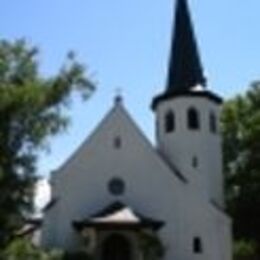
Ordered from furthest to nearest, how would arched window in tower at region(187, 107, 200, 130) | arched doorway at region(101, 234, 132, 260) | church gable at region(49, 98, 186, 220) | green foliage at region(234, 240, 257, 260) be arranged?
1. green foliage at region(234, 240, 257, 260)
2. arched window in tower at region(187, 107, 200, 130)
3. church gable at region(49, 98, 186, 220)
4. arched doorway at region(101, 234, 132, 260)

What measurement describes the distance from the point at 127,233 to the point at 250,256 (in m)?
9.78

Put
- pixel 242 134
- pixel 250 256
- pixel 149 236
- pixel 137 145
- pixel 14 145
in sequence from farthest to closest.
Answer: pixel 242 134 → pixel 250 256 → pixel 137 145 → pixel 149 236 → pixel 14 145

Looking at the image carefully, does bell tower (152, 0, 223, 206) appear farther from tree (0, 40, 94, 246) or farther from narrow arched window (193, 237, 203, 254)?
tree (0, 40, 94, 246)

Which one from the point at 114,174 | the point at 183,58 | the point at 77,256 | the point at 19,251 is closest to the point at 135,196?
the point at 114,174

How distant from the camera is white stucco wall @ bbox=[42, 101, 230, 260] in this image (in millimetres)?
32938

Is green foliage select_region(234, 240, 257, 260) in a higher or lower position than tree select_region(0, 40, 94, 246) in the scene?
lower

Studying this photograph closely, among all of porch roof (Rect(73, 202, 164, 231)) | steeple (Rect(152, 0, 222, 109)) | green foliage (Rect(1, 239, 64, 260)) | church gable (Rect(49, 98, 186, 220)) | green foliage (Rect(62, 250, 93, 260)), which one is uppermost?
steeple (Rect(152, 0, 222, 109))

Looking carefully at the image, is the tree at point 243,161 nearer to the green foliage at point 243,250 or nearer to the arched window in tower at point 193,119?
the green foliage at point 243,250

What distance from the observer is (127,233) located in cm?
3195

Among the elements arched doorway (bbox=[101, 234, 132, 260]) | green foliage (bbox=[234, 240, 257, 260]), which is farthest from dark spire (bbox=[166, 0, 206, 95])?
green foliage (bbox=[234, 240, 257, 260])

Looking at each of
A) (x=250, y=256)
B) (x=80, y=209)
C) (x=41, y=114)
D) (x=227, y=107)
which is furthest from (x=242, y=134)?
(x=41, y=114)

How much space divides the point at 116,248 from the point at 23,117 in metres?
14.4

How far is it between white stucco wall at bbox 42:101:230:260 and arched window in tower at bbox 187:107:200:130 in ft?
9.17

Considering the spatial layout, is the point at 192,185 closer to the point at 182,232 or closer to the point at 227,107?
the point at 182,232
